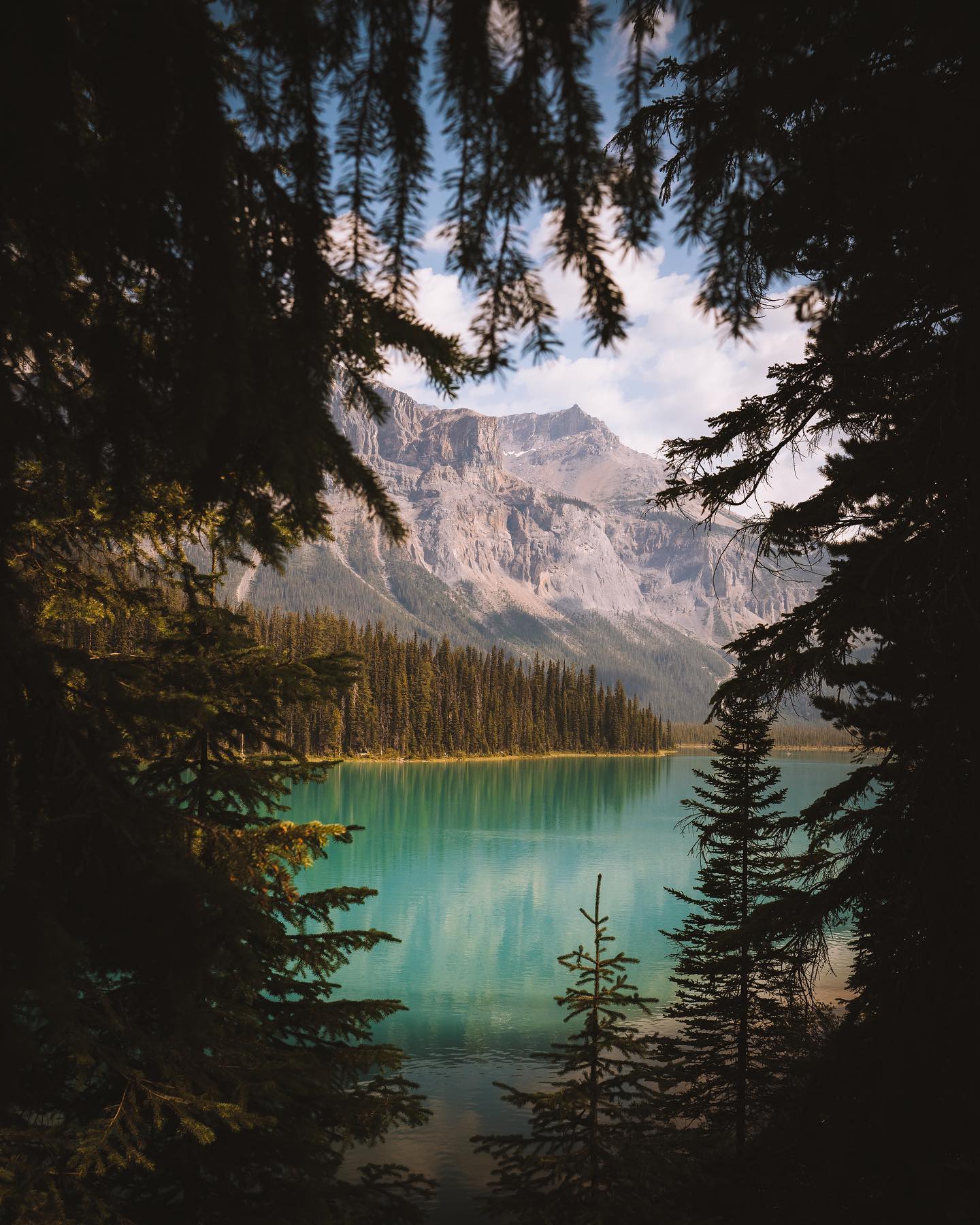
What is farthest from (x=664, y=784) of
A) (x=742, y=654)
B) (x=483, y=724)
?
(x=742, y=654)

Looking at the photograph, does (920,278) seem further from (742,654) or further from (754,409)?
(742,654)

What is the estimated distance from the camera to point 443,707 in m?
112

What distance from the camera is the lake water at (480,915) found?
17.2 m

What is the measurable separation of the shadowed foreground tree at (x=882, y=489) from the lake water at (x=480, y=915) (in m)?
7.52

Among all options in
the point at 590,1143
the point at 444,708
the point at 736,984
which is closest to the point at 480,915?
the point at 736,984

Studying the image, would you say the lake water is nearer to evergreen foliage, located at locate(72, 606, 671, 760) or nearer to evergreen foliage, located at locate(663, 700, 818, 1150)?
evergreen foliage, located at locate(663, 700, 818, 1150)

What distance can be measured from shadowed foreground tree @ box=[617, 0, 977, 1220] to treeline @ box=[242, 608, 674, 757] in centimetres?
7942

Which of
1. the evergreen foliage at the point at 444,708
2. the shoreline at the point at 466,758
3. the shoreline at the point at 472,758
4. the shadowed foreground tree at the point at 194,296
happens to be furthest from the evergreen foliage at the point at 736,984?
the shoreline at the point at 466,758

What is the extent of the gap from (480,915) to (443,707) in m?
80.1

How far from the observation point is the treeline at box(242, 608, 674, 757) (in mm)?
96375

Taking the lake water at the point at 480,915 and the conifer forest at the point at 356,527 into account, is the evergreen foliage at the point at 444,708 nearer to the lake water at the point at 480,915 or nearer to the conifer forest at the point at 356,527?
the lake water at the point at 480,915

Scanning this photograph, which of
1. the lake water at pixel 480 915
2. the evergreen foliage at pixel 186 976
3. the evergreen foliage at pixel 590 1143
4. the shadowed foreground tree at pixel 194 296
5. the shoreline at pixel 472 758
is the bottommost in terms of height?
the shoreline at pixel 472 758

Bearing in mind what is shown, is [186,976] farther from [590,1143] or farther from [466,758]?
[466,758]

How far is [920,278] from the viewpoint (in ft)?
16.3
